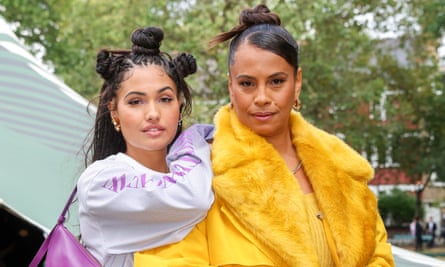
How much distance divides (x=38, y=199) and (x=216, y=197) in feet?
5.84

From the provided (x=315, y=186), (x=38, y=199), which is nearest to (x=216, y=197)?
(x=315, y=186)

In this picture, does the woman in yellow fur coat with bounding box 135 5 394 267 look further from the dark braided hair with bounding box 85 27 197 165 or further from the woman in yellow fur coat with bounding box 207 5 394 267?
the dark braided hair with bounding box 85 27 197 165

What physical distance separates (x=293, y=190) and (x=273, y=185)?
0.07m

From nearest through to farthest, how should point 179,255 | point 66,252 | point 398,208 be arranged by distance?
point 179,255
point 66,252
point 398,208

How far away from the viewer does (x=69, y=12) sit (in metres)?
18.4

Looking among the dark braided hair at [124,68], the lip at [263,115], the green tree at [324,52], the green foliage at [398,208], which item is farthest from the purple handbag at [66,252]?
the green foliage at [398,208]

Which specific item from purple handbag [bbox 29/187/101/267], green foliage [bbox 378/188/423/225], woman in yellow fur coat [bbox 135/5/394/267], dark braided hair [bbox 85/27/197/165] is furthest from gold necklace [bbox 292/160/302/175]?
green foliage [bbox 378/188/423/225]

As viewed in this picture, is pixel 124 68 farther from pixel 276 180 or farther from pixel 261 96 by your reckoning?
pixel 276 180

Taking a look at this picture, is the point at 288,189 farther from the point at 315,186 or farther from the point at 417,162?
the point at 417,162

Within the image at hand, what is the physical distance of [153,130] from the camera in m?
2.54

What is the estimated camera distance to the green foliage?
3338 cm

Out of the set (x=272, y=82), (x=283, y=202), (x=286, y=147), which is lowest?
(x=283, y=202)

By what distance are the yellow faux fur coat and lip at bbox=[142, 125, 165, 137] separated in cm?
19

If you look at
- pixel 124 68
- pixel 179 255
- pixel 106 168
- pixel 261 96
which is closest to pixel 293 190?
pixel 261 96
